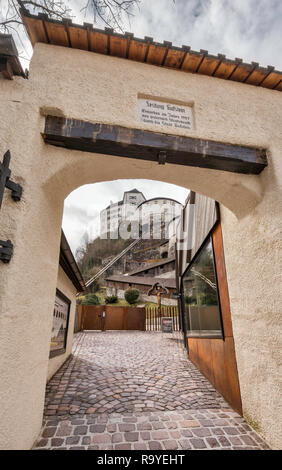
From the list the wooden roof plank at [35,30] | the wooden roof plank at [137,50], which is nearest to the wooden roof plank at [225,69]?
the wooden roof plank at [137,50]

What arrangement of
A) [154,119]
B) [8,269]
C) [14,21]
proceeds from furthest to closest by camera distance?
[14,21]
[154,119]
[8,269]

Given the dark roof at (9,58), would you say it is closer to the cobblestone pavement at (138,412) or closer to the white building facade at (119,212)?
the cobblestone pavement at (138,412)

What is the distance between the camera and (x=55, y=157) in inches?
98.2

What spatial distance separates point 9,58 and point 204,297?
5.29 metres

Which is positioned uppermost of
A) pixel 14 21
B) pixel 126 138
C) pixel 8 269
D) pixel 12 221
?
pixel 14 21

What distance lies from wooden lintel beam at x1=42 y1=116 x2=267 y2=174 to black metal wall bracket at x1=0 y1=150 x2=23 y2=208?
2.44ft

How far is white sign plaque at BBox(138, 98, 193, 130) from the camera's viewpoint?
271 centimetres

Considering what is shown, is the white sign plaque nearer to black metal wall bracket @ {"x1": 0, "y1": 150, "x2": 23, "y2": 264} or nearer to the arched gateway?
the arched gateway

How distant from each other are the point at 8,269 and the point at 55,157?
1.32m

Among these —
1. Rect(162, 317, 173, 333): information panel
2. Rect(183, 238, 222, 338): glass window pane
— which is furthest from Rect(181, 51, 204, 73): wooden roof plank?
Rect(162, 317, 173, 333): information panel

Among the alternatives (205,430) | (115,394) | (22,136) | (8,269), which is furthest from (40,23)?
(115,394)

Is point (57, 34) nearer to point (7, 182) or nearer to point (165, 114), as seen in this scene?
point (165, 114)

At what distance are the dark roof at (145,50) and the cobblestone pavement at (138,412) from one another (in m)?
4.56
